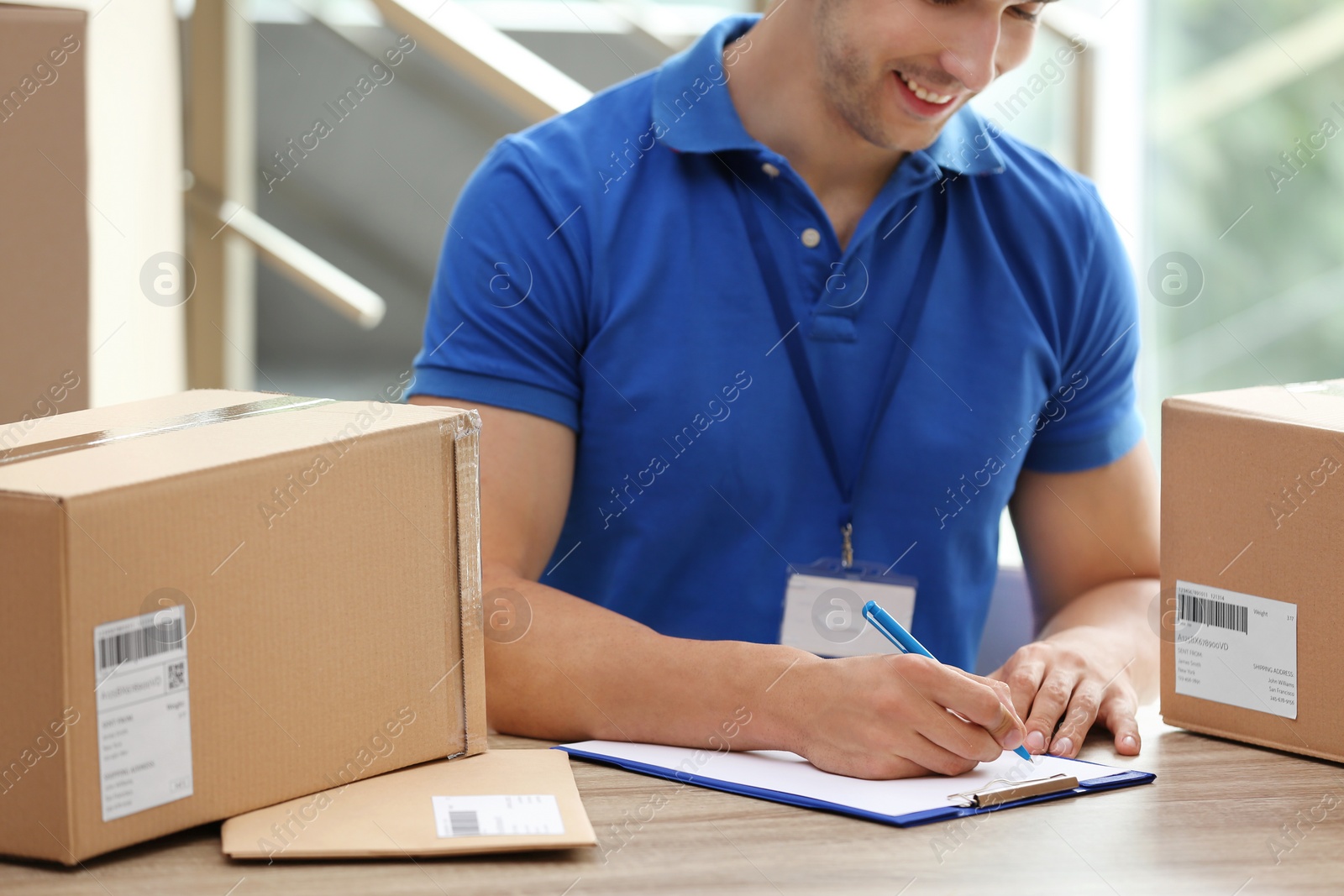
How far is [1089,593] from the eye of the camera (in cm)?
148

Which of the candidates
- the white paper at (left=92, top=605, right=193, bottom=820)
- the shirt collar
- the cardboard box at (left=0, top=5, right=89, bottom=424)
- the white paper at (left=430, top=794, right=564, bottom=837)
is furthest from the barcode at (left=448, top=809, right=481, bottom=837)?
the shirt collar

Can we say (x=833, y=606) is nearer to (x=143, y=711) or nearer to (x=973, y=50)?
(x=973, y=50)

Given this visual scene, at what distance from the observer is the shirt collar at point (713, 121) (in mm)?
1450

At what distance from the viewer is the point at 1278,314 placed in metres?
3.88

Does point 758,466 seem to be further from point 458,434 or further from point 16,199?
point 16,199

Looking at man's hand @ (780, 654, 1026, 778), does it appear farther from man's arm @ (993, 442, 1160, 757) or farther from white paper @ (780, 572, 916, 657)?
white paper @ (780, 572, 916, 657)

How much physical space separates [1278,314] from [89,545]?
3.79 meters

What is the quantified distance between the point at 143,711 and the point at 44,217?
67cm

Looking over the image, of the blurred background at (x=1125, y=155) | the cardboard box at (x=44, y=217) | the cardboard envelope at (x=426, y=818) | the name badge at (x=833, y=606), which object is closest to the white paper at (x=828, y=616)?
the name badge at (x=833, y=606)

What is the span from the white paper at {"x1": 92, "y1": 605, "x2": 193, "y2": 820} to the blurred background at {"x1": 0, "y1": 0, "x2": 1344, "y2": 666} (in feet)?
1.92

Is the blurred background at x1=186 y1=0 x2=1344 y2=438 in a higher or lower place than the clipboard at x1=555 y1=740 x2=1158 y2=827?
higher

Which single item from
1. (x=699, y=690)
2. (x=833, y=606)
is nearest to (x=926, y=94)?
(x=833, y=606)

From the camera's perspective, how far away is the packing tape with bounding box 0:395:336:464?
0.83m

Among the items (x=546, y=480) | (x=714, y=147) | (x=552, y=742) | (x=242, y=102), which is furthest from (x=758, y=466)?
(x=242, y=102)
